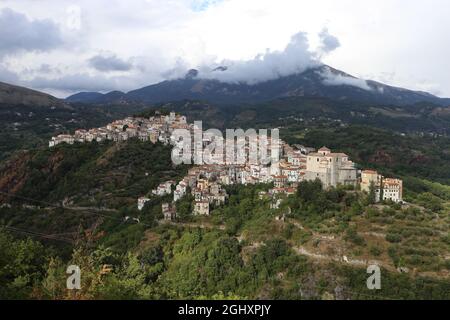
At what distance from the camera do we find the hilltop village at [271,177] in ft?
88.9

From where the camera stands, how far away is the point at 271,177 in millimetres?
34188

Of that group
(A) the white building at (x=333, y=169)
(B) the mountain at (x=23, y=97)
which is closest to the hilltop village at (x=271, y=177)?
(A) the white building at (x=333, y=169)

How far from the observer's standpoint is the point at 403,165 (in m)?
→ 52.2

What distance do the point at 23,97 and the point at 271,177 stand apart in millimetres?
94285

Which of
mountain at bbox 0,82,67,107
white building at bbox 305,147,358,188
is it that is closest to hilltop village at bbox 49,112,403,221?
white building at bbox 305,147,358,188

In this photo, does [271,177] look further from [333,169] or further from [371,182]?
[371,182]

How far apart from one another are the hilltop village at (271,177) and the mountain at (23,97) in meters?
64.9

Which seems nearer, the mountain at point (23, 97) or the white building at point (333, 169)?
the white building at point (333, 169)

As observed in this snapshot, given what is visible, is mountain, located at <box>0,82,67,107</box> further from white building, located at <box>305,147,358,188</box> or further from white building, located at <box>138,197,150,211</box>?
white building, located at <box>305,147,358,188</box>

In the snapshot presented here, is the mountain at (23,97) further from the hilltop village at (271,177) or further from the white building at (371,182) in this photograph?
the white building at (371,182)

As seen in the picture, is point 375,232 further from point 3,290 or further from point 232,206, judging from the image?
point 3,290

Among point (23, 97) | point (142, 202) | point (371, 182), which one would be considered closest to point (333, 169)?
point (371, 182)
